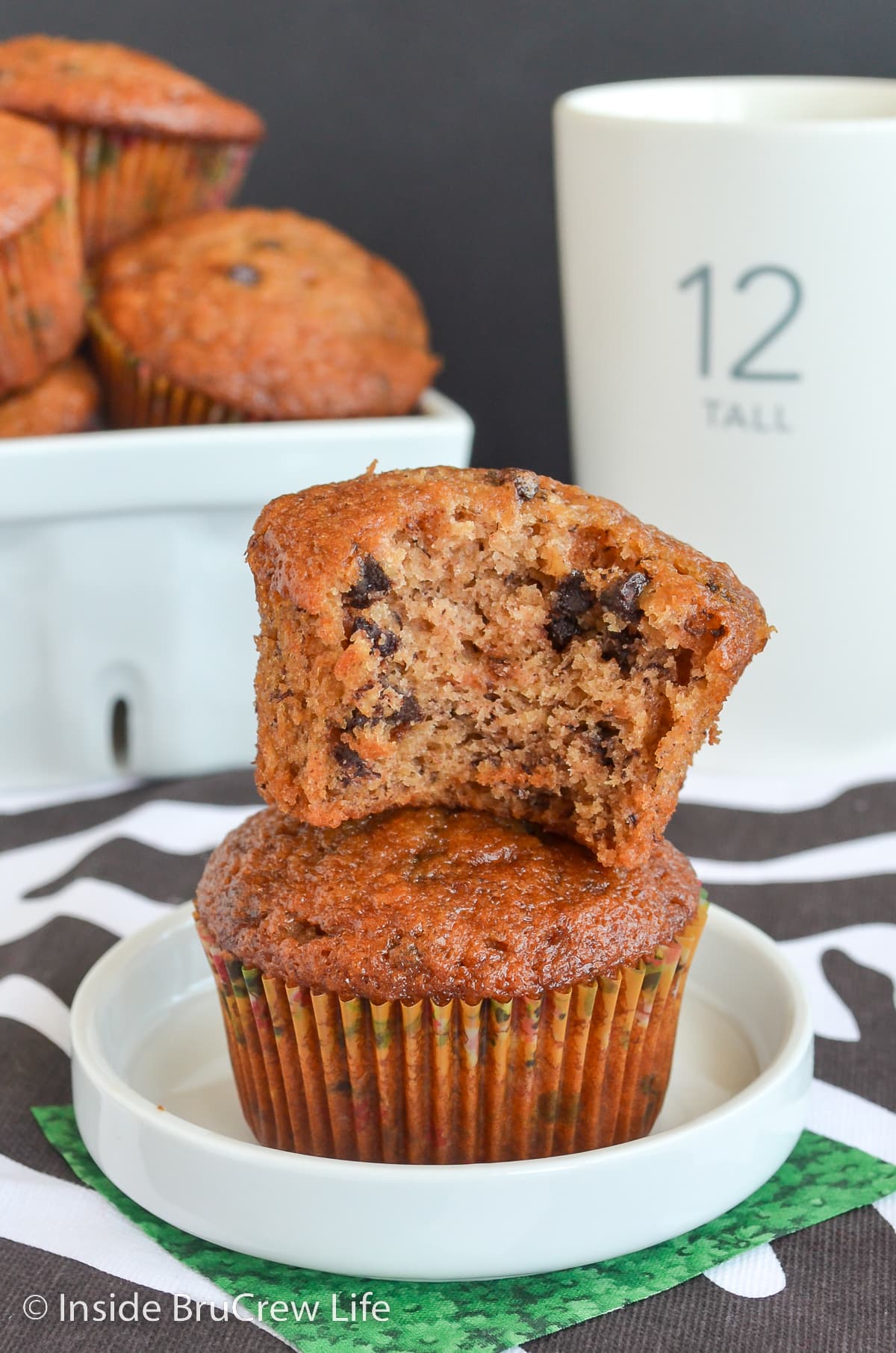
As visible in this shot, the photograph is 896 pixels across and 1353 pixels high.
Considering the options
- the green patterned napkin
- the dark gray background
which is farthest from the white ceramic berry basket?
the green patterned napkin

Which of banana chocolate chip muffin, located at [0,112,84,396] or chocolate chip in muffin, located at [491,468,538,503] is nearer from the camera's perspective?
chocolate chip in muffin, located at [491,468,538,503]

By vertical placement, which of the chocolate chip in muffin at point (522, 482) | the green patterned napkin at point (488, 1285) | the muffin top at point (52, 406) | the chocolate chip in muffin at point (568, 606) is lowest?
the green patterned napkin at point (488, 1285)

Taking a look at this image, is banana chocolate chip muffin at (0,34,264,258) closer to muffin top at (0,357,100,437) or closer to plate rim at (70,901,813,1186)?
muffin top at (0,357,100,437)

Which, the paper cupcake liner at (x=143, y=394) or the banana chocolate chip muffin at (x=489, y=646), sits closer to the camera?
the banana chocolate chip muffin at (x=489, y=646)

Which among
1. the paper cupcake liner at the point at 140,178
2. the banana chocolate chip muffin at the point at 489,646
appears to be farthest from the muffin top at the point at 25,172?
the banana chocolate chip muffin at the point at 489,646

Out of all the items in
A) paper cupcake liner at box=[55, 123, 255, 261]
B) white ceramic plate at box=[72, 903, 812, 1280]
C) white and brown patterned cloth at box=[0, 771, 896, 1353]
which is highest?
paper cupcake liner at box=[55, 123, 255, 261]

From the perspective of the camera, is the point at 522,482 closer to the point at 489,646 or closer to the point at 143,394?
the point at 489,646

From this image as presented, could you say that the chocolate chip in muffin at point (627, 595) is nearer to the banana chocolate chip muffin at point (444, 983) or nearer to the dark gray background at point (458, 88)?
the banana chocolate chip muffin at point (444, 983)
